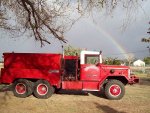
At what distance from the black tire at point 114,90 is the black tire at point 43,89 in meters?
2.61

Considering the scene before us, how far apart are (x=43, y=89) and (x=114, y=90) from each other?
3.33 metres

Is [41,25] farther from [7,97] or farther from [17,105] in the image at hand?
[7,97]

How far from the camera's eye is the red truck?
1617 cm

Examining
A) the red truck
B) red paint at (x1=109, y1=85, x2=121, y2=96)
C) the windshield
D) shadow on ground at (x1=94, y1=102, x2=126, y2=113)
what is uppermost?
the windshield

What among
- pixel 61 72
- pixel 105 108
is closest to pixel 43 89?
pixel 61 72

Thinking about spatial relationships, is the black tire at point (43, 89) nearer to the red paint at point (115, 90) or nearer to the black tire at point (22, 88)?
the black tire at point (22, 88)

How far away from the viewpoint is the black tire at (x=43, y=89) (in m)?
16.1

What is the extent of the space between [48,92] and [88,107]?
3638 millimetres

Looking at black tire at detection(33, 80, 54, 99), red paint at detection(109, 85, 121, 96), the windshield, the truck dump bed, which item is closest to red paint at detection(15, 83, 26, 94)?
black tire at detection(33, 80, 54, 99)

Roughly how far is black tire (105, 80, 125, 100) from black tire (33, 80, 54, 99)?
2614 mm

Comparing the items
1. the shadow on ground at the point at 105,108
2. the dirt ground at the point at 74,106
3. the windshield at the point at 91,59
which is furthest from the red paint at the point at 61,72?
the shadow on ground at the point at 105,108

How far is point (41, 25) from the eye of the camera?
13461 mm

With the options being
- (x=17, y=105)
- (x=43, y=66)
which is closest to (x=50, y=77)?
(x=43, y=66)

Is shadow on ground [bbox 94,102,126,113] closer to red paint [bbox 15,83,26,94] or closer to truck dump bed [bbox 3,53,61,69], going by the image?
truck dump bed [bbox 3,53,61,69]
